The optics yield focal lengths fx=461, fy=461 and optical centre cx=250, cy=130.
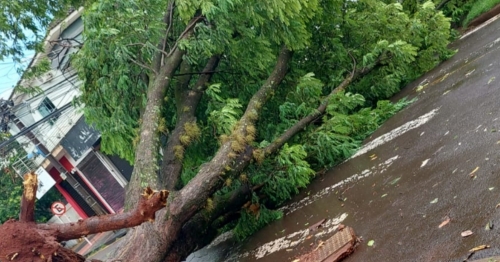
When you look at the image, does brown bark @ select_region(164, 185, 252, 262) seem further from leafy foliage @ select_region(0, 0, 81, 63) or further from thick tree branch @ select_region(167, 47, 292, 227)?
leafy foliage @ select_region(0, 0, 81, 63)

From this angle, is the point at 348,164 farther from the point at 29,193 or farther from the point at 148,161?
the point at 29,193

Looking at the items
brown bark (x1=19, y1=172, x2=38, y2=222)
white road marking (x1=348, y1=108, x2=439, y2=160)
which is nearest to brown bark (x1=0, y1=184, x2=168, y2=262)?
brown bark (x1=19, y1=172, x2=38, y2=222)

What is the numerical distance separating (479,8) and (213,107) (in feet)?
24.5

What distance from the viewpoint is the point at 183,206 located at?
4.96 m

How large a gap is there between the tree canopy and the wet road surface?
1.54 ft

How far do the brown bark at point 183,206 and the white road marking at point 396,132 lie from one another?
1.63 meters

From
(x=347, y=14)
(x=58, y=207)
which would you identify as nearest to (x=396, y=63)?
(x=347, y=14)

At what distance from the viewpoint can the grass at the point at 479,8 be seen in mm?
10258

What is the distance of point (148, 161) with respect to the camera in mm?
5371

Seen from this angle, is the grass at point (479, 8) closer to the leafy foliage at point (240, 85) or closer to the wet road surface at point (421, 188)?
the wet road surface at point (421, 188)

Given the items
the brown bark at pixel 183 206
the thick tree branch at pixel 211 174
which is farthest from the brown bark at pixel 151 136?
the thick tree branch at pixel 211 174

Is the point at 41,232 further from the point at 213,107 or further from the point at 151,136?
the point at 213,107

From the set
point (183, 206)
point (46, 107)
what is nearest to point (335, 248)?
point (183, 206)

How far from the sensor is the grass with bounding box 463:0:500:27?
10258 mm
